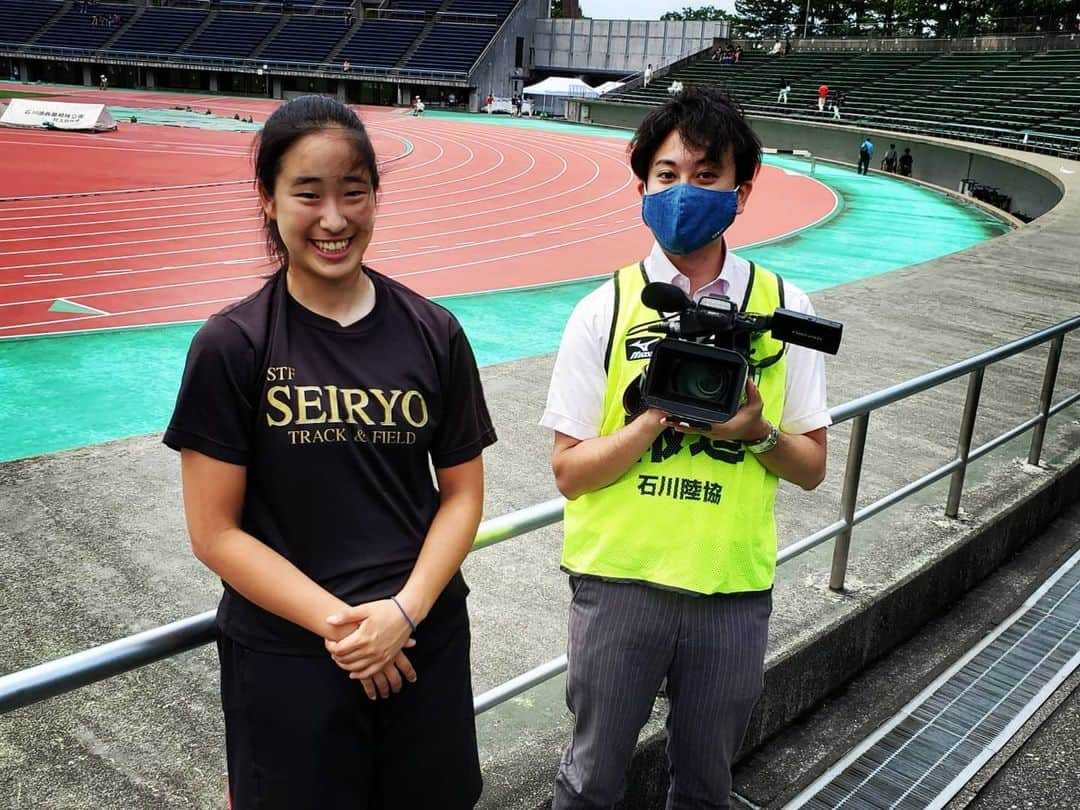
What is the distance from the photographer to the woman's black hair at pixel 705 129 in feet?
6.35

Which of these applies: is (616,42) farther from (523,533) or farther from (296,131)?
(296,131)

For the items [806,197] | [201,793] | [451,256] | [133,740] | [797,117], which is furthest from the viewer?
[797,117]

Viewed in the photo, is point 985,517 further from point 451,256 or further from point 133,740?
point 451,256

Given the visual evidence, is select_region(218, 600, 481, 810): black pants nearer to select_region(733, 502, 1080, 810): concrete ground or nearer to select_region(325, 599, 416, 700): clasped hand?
select_region(325, 599, 416, 700): clasped hand

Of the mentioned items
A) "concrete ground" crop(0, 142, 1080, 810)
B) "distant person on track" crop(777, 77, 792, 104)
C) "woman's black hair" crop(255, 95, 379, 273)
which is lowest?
"concrete ground" crop(0, 142, 1080, 810)

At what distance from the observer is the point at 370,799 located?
1.65 m

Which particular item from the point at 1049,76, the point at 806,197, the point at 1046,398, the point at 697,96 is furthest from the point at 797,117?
the point at 697,96

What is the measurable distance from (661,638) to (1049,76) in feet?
107

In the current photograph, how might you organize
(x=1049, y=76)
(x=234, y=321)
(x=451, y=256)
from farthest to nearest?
(x=1049, y=76), (x=451, y=256), (x=234, y=321)

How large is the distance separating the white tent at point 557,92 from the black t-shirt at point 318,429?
46978 millimetres

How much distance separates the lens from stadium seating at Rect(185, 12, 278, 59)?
177 feet

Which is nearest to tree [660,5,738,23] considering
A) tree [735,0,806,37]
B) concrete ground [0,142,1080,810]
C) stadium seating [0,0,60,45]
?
tree [735,0,806,37]

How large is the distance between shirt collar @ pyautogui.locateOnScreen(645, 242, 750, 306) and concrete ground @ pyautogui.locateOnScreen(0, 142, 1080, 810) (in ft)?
3.94

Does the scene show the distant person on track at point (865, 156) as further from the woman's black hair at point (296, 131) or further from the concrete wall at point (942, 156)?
the woman's black hair at point (296, 131)
